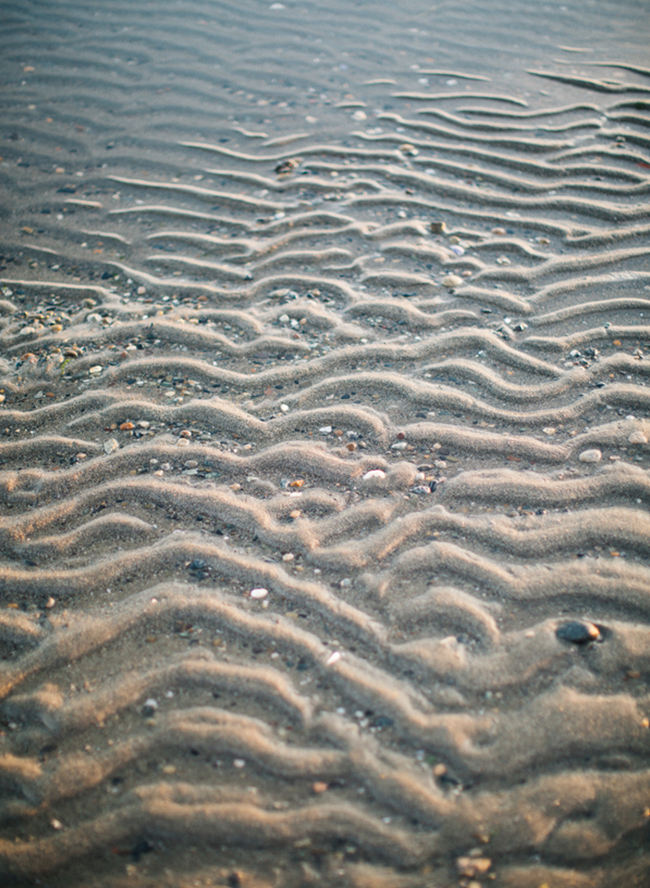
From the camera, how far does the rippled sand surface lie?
57.6 inches

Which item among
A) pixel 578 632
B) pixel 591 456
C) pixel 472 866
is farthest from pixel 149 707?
pixel 591 456

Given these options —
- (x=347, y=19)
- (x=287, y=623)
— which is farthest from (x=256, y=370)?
(x=347, y=19)

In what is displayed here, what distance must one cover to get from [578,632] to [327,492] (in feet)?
3.18

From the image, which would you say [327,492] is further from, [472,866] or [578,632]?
[472,866]

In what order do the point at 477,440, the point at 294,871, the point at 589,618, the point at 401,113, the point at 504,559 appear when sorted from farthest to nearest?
the point at 401,113 < the point at 477,440 < the point at 504,559 < the point at 589,618 < the point at 294,871

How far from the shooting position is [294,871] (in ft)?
4.52

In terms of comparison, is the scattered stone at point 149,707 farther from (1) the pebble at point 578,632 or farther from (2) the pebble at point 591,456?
(2) the pebble at point 591,456

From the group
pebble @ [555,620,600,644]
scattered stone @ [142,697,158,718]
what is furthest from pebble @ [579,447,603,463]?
scattered stone @ [142,697,158,718]

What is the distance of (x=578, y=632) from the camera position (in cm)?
174

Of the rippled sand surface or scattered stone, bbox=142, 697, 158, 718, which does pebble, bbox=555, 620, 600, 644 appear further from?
scattered stone, bbox=142, 697, 158, 718

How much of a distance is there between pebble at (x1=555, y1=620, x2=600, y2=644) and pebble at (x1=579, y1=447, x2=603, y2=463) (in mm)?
725

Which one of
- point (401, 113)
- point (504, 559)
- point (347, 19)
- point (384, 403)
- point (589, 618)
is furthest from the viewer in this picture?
point (347, 19)

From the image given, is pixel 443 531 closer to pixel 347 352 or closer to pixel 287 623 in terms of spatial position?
pixel 287 623

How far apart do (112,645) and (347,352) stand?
165cm
